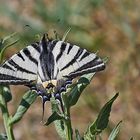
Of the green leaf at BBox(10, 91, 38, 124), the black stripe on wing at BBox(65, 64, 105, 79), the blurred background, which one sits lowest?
the green leaf at BBox(10, 91, 38, 124)

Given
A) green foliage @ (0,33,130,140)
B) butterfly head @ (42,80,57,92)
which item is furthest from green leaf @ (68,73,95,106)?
butterfly head @ (42,80,57,92)

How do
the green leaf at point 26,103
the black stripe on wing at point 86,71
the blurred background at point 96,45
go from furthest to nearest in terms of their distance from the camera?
1. the blurred background at point 96,45
2. the green leaf at point 26,103
3. the black stripe on wing at point 86,71

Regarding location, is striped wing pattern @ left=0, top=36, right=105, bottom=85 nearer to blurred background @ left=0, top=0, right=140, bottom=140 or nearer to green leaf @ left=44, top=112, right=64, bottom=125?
green leaf @ left=44, top=112, right=64, bottom=125

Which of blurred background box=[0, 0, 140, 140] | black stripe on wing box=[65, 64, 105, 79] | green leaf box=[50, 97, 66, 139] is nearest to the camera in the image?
black stripe on wing box=[65, 64, 105, 79]

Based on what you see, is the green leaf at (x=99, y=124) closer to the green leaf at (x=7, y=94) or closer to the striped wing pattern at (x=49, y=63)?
the striped wing pattern at (x=49, y=63)

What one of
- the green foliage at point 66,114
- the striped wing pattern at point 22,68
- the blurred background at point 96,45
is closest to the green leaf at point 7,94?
the green foliage at point 66,114

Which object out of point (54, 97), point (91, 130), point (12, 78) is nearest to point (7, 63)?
point (12, 78)

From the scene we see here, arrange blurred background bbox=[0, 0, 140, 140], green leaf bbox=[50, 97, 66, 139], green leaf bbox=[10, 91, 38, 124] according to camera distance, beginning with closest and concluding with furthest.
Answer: green leaf bbox=[50, 97, 66, 139], green leaf bbox=[10, 91, 38, 124], blurred background bbox=[0, 0, 140, 140]
